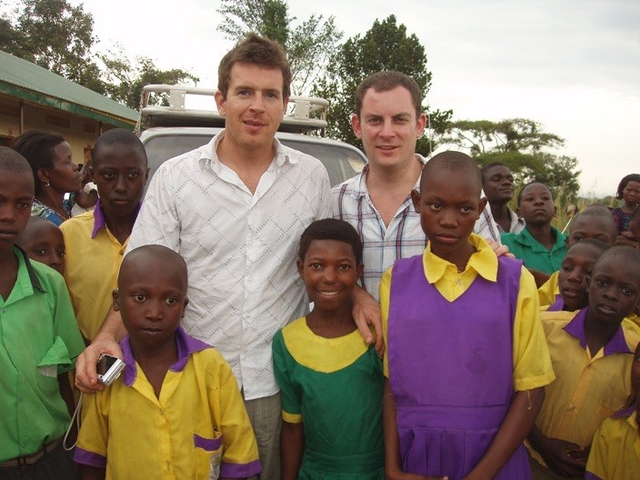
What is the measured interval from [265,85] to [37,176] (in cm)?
187

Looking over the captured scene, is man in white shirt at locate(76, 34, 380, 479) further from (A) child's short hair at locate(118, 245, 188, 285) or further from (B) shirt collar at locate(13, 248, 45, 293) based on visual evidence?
(B) shirt collar at locate(13, 248, 45, 293)

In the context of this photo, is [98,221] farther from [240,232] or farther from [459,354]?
[459,354]

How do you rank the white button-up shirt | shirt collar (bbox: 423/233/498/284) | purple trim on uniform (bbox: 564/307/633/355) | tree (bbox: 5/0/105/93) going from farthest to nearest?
tree (bbox: 5/0/105/93) < purple trim on uniform (bbox: 564/307/633/355) < the white button-up shirt < shirt collar (bbox: 423/233/498/284)

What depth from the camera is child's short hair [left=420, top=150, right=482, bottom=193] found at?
220 cm

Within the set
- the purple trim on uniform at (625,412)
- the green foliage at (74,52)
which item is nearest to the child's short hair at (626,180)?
the purple trim on uniform at (625,412)

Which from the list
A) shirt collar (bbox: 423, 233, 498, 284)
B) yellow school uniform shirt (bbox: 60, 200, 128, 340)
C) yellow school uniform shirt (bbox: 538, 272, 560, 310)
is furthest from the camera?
yellow school uniform shirt (bbox: 538, 272, 560, 310)

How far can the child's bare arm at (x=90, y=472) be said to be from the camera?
2.24m

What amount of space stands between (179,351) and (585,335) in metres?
1.67

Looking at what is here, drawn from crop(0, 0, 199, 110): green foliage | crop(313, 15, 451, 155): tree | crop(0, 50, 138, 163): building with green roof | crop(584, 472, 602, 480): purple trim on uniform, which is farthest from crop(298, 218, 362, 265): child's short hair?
crop(0, 0, 199, 110): green foliage

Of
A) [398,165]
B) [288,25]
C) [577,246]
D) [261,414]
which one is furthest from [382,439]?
[288,25]

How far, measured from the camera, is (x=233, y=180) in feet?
8.16

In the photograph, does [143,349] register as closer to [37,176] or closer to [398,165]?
[398,165]

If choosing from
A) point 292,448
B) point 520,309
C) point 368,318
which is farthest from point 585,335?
point 292,448

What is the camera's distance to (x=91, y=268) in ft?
9.29
